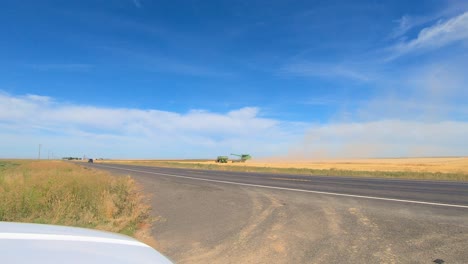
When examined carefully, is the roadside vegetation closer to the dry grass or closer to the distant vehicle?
the distant vehicle

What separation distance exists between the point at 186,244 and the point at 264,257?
1.73m

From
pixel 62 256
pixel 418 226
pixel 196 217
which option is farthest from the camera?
pixel 196 217

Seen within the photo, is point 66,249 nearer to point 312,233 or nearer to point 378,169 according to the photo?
point 312,233

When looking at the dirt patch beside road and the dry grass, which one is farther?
the dry grass

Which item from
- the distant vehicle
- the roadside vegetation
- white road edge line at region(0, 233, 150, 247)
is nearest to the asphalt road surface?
the roadside vegetation

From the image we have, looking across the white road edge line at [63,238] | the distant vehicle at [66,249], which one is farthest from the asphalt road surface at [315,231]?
the distant vehicle at [66,249]

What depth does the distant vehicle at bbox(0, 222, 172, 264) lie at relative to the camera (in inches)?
74.3

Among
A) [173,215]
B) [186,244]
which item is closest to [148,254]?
[186,244]

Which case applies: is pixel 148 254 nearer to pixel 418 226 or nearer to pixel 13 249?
pixel 13 249

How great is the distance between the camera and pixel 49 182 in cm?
1043

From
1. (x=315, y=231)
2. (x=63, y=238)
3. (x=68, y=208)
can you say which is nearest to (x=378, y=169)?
(x=315, y=231)

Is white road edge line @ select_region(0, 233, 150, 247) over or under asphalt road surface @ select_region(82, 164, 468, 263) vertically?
over

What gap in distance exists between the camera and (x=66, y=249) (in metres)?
2.09

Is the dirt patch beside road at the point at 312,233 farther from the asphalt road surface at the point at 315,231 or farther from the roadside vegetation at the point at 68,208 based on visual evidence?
the roadside vegetation at the point at 68,208
